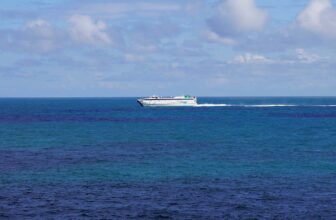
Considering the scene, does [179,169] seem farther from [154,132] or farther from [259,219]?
[154,132]

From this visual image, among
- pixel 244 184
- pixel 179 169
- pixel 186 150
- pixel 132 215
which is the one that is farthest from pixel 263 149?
pixel 132 215

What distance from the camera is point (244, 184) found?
5875 cm

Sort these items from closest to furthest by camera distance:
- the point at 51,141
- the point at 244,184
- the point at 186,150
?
1. the point at 244,184
2. the point at 186,150
3. the point at 51,141

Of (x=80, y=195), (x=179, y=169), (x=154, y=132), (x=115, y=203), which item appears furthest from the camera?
(x=154, y=132)

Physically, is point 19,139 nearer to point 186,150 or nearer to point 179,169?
point 186,150

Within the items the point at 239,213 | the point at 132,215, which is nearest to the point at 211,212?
the point at 239,213

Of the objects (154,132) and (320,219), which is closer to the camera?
(320,219)

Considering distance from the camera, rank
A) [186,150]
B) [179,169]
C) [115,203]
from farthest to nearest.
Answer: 1. [186,150]
2. [179,169]
3. [115,203]

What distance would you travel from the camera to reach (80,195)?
5297cm

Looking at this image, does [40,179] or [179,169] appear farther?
[179,169]

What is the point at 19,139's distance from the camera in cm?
10738

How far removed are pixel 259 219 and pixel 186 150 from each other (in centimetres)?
4617

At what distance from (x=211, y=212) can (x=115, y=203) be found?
878 centimetres

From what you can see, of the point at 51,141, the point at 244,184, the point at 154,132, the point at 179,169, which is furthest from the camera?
the point at 154,132
